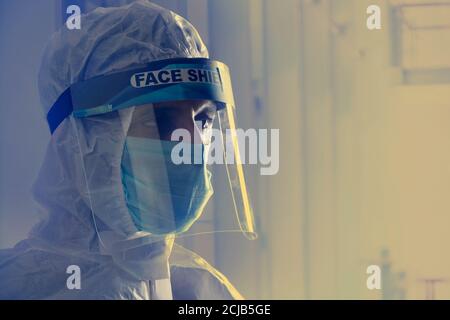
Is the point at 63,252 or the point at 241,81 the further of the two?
the point at 241,81

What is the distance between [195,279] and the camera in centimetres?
237

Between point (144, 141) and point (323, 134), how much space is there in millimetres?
A: 476

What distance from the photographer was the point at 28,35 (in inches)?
93.5

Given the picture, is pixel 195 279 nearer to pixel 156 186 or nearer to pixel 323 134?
pixel 156 186

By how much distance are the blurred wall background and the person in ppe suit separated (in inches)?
4.8

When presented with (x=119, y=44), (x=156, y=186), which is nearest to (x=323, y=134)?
(x=156, y=186)

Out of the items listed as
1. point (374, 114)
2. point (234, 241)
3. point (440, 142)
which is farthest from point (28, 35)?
point (440, 142)

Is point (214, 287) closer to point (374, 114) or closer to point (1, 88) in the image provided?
point (374, 114)

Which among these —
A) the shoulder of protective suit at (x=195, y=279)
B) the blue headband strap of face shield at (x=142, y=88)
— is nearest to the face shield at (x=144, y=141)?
the blue headband strap of face shield at (x=142, y=88)

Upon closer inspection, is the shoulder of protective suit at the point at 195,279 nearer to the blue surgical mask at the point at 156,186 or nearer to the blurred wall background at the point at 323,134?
the blurred wall background at the point at 323,134

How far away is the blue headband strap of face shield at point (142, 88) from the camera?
2209 millimetres

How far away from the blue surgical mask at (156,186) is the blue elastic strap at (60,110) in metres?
0.17

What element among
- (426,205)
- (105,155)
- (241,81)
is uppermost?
(241,81)

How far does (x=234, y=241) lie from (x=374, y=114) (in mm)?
484
